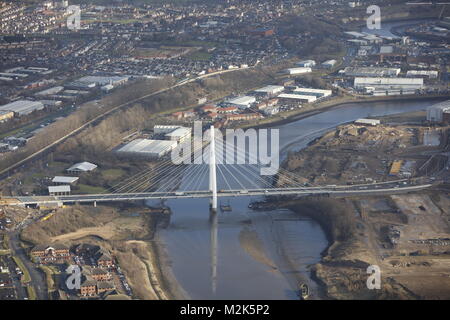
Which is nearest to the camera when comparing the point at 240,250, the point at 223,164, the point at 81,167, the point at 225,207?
the point at 240,250

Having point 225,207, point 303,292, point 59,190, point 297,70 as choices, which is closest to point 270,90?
point 297,70

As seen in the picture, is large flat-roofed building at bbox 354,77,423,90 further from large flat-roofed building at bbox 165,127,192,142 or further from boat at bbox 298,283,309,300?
boat at bbox 298,283,309,300

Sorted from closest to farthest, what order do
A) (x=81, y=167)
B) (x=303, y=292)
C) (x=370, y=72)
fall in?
1. (x=303, y=292)
2. (x=81, y=167)
3. (x=370, y=72)

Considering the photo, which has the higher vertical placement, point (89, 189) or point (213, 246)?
point (89, 189)

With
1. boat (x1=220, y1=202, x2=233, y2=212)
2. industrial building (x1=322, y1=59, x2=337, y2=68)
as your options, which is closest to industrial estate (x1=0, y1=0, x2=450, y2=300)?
boat (x1=220, y1=202, x2=233, y2=212)

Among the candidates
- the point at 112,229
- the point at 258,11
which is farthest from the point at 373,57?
the point at 112,229

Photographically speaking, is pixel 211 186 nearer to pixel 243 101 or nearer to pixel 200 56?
pixel 243 101
